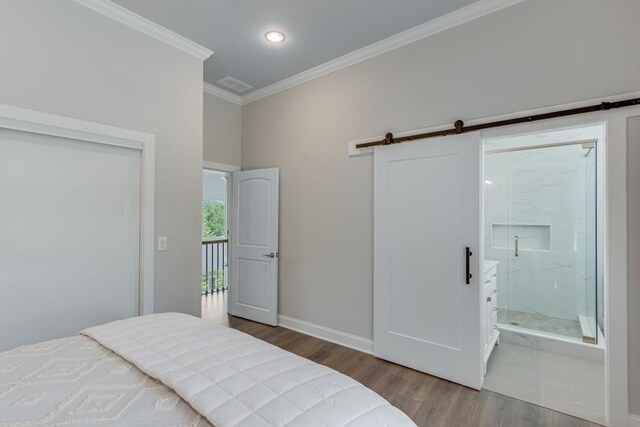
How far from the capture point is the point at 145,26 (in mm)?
2539

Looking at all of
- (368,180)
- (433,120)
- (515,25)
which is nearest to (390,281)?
(368,180)

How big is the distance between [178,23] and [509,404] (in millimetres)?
3930

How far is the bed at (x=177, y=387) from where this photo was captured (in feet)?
2.97

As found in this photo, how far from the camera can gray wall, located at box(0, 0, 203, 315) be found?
200 centimetres

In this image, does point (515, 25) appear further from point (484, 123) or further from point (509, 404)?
point (509, 404)

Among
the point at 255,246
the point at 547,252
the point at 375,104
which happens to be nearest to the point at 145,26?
the point at 375,104

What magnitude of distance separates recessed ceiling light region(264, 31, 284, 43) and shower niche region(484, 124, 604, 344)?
9.32 feet

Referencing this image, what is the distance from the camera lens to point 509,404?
7.06 feet

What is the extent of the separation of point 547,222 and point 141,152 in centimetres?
471

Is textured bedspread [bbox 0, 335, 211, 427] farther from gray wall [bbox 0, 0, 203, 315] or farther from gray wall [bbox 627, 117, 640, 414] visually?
gray wall [bbox 627, 117, 640, 414]

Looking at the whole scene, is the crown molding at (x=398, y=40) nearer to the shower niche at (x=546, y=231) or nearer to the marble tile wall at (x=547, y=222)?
the shower niche at (x=546, y=231)

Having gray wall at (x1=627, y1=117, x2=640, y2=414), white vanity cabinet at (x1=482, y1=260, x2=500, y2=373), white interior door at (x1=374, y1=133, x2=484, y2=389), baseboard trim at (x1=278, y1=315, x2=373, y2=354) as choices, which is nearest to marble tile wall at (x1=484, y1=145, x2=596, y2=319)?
white vanity cabinet at (x1=482, y1=260, x2=500, y2=373)

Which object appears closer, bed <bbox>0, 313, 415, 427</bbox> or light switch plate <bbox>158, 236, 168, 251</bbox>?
bed <bbox>0, 313, 415, 427</bbox>

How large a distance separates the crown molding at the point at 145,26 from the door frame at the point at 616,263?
3.24m
